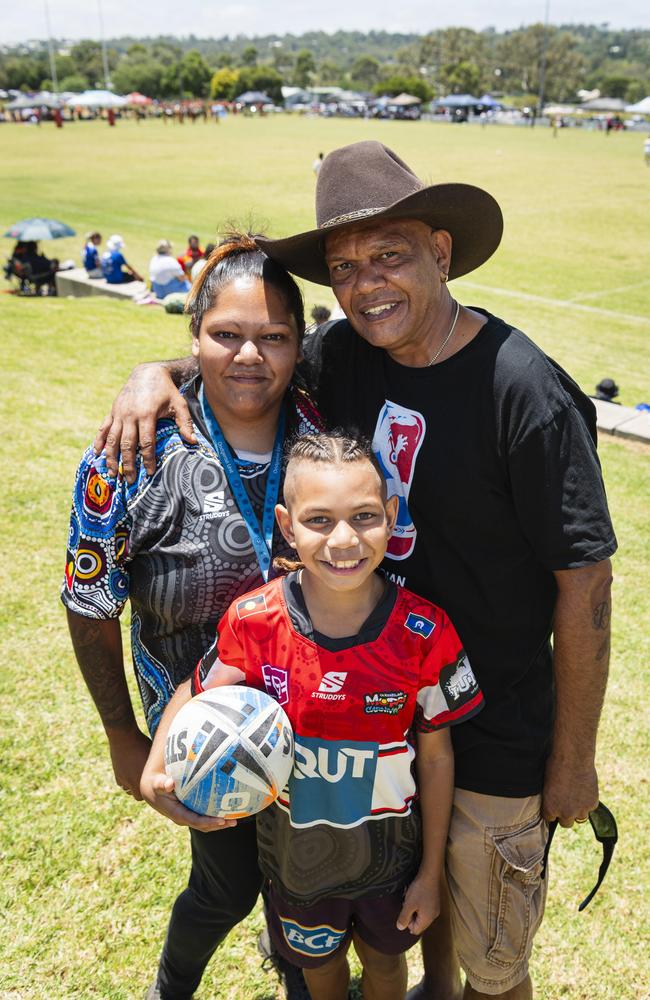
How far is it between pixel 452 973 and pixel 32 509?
5.24 meters

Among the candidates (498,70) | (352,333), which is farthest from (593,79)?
(352,333)

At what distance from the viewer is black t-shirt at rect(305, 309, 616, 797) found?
7.11 feet

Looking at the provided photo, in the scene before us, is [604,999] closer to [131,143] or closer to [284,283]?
[284,283]

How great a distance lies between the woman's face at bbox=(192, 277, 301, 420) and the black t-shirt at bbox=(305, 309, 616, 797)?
274 millimetres

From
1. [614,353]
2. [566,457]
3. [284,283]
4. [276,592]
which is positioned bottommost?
[614,353]

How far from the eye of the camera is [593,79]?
149 meters

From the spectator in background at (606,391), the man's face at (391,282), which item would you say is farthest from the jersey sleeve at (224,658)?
the spectator in background at (606,391)

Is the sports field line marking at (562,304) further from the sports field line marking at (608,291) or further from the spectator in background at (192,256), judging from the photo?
the spectator in background at (192,256)

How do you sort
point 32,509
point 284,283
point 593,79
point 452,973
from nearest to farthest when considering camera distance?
point 284,283 → point 452,973 → point 32,509 → point 593,79

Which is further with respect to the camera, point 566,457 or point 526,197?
point 526,197

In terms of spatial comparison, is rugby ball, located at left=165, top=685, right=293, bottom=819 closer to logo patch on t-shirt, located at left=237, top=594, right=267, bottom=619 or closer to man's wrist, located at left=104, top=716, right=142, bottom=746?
logo patch on t-shirt, located at left=237, top=594, right=267, bottom=619

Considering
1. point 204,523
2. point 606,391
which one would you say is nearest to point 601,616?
point 204,523

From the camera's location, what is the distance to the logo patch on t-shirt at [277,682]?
2.28m

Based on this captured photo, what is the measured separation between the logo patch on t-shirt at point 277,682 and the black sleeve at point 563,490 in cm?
80
